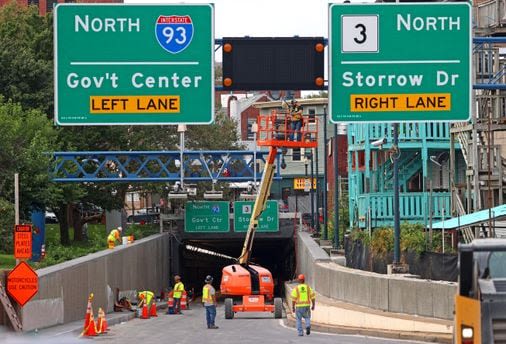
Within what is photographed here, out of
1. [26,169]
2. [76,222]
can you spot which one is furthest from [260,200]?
[76,222]

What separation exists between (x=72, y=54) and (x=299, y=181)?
69.8 meters

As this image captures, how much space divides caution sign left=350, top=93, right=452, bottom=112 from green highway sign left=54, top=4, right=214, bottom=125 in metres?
3.23

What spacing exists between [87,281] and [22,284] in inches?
361

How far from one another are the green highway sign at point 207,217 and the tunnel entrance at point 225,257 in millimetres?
5652

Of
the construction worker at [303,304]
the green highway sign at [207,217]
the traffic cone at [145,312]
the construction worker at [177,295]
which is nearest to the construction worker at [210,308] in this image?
the construction worker at [303,304]

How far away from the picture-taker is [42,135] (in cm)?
4778

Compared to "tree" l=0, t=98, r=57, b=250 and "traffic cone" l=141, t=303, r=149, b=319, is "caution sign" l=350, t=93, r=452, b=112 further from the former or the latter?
"tree" l=0, t=98, r=57, b=250

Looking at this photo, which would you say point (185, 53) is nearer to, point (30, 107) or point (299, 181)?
point (30, 107)

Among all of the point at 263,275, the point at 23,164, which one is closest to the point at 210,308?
the point at 263,275

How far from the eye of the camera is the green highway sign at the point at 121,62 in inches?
949

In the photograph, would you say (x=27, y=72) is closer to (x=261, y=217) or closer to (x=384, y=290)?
(x=261, y=217)

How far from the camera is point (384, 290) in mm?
31000

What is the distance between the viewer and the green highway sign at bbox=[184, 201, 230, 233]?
202ft

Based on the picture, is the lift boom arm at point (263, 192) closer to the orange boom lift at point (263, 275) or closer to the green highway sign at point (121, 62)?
the orange boom lift at point (263, 275)
